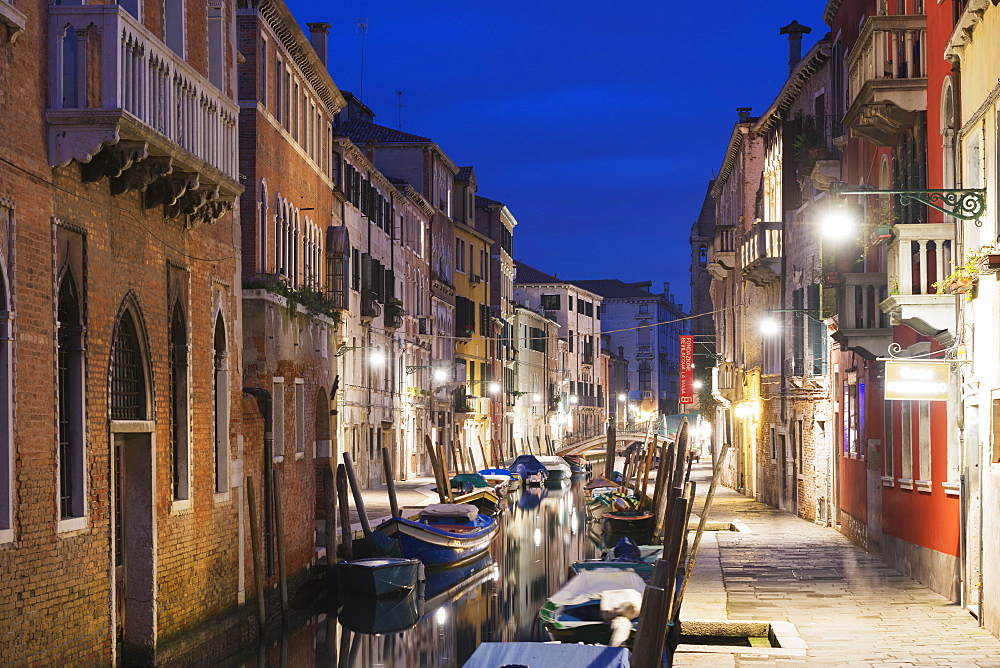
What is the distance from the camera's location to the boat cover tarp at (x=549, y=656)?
9.96 meters

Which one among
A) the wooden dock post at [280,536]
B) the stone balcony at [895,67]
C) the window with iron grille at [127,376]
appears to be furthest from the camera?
the wooden dock post at [280,536]

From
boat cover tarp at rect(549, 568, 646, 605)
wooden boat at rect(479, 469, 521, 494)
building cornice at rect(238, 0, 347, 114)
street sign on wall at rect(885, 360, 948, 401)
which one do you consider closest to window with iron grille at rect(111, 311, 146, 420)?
boat cover tarp at rect(549, 568, 646, 605)

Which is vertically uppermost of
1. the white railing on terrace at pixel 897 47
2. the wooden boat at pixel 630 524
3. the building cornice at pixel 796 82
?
the building cornice at pixel 796 82

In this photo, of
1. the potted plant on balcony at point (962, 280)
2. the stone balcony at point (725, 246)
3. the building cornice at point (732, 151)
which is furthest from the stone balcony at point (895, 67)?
the stone balcony at point (725, 246)

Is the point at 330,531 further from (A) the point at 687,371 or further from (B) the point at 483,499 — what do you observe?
(A) the point at 687,371

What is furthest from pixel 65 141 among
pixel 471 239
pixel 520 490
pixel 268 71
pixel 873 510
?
pixel 471 239

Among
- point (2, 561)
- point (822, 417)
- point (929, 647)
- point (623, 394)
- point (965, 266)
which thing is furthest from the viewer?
point (623, 394)

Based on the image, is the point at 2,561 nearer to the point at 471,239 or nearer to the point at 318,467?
the point at 318,467

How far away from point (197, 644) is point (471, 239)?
42100 millimetres

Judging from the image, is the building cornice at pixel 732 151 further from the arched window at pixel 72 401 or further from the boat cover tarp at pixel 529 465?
the arched window at pixel 72 401

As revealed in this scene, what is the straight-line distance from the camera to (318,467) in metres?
20.1

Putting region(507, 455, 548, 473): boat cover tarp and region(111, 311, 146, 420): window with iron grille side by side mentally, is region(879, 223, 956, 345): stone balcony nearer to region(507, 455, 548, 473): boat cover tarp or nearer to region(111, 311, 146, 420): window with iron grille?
region(111, 311, 146, 420): window with iron grille

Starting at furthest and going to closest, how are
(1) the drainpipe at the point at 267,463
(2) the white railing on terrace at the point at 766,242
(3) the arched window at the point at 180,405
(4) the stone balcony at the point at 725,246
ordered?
(4) the stone balcony at the point at 725,246, (2) the white railing on terrace at the point at 766,242, (1) the drainpipe at the point at 267,463, (3) the arched window at the point at 180,405

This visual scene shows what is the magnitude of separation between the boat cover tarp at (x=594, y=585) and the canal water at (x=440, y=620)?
171 cm
